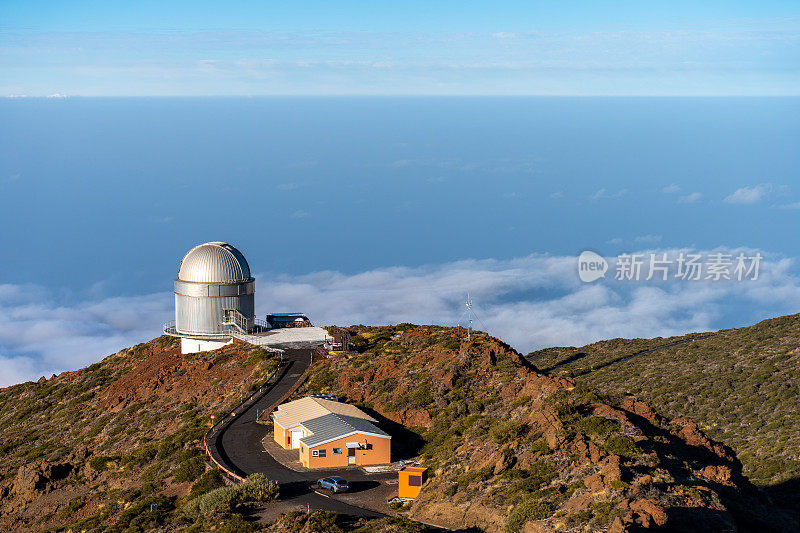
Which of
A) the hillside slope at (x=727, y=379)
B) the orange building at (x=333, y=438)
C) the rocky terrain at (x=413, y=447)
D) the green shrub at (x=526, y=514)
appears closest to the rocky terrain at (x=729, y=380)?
the hillside slope at (x=727, y=379)

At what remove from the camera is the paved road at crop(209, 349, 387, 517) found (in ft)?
116

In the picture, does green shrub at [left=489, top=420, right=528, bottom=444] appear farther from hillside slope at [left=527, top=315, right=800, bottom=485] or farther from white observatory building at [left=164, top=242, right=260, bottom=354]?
white observatory building at [left=164, top=242, right=260, bottom=354]

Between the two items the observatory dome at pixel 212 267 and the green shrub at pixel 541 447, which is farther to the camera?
the observatory dome at pixel 212 267

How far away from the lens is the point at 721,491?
34719 millimetres

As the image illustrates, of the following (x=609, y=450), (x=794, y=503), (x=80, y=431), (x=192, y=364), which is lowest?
(x=794, y=503)

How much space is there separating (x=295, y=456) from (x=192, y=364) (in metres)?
18.4

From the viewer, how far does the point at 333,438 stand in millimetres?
39875

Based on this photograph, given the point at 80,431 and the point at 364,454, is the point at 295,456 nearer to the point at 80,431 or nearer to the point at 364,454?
the point at 364,454

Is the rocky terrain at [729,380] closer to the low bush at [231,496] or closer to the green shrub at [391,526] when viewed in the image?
the green shrub at [391,526]

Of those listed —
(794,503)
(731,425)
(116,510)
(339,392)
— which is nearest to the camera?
→ (116,510)

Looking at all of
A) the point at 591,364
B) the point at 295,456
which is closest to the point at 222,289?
the point at 295,456

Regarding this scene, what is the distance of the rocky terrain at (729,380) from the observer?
54938 mm

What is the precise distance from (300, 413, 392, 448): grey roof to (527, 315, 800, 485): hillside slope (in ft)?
73.9

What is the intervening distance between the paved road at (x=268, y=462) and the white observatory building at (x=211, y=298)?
1054 cm
